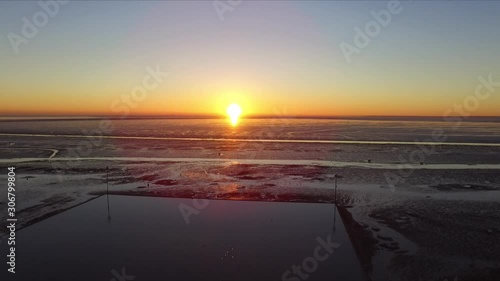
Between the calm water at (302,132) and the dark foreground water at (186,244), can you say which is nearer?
the dark foreground water at (186,244)

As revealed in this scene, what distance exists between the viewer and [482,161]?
105 ft

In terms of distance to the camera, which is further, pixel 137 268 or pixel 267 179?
pixel 267 179

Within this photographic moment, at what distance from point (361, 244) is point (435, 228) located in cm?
422

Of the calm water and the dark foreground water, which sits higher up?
the calm water

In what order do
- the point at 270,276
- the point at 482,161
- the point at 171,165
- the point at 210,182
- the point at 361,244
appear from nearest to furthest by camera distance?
the point at 270,276
the point at 361,244
the point at 210,182
the point at 171,165
the point at 482,161

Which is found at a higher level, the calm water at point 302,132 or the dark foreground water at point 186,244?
the calm water at point 302,132

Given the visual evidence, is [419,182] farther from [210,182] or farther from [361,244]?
[210,182]

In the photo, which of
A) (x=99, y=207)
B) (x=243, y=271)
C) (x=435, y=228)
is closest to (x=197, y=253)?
(x=243, y=271)

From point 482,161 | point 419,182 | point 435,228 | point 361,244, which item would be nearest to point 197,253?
point 361,244

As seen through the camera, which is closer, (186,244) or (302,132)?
(186,244)

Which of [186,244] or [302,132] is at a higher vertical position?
[302,132]

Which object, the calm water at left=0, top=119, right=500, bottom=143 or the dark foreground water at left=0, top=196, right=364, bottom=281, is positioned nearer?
the dark foreground water at left=0, top=196, right=364, bottom=281

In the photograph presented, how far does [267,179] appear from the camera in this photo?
23.9 metres

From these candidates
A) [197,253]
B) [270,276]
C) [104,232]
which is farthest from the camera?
[104,232]
